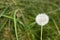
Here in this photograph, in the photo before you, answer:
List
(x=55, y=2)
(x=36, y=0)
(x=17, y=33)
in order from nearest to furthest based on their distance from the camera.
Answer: (x=17, y=33), (x=36, y=0), (x=55, y=2)

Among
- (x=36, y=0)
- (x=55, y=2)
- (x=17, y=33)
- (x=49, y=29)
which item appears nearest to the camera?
(x=17, y=33)

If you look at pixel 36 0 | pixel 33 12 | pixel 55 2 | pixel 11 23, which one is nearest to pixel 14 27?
pixel 11 23

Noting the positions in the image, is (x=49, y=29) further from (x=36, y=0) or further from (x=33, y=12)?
(x=36, y=0)

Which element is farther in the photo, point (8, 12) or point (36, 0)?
point (36, 0)

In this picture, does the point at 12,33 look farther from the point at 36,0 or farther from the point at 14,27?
the point at 36,0

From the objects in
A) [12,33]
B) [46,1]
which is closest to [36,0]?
[46,1]

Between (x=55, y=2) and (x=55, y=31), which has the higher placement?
(x=55, y=2)
